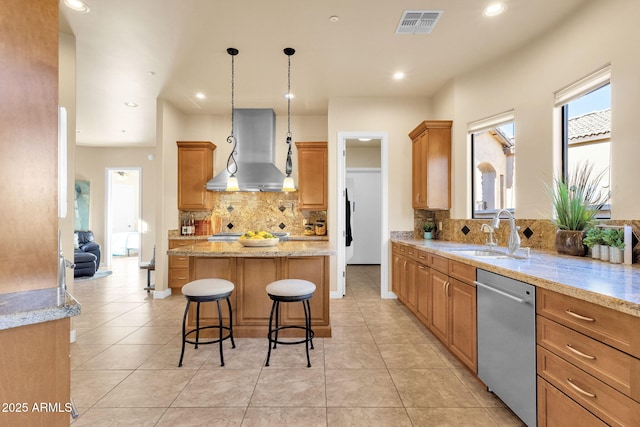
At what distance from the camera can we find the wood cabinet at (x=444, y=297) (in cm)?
224

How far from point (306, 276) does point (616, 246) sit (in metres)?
2.39

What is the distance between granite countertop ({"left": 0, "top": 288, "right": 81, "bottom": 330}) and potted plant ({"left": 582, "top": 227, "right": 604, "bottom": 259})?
9.59 feet

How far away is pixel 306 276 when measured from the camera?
305 cm

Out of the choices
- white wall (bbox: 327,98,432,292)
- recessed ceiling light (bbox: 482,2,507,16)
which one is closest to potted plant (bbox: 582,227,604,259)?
recessed ceiling light (bbox: 482,2,507,16)

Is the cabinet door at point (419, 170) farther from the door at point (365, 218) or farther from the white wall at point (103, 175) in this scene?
the white wall at point (103, 175)

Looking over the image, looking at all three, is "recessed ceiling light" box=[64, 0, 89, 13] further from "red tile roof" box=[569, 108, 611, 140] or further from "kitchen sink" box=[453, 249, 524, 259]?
"red tile roof" box=[569, 108, 611, 140]

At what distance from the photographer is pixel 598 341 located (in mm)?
1223

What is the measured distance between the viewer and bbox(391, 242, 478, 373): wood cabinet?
2242mm

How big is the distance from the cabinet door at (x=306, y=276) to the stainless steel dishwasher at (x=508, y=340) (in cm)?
145

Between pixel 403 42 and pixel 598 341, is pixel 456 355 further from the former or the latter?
pixel 403 42

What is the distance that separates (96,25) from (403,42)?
9.59 feet

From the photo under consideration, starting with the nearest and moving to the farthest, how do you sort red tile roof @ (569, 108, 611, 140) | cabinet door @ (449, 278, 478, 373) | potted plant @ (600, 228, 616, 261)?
potted plant @ (600, 228, 616, 261) < cabinet door @ (449, 278, 478, 373) < red tile roof @ (569, 108, 611, 140)

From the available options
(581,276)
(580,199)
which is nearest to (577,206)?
(580,199)

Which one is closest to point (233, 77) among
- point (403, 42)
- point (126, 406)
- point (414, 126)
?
point (403, 42)
